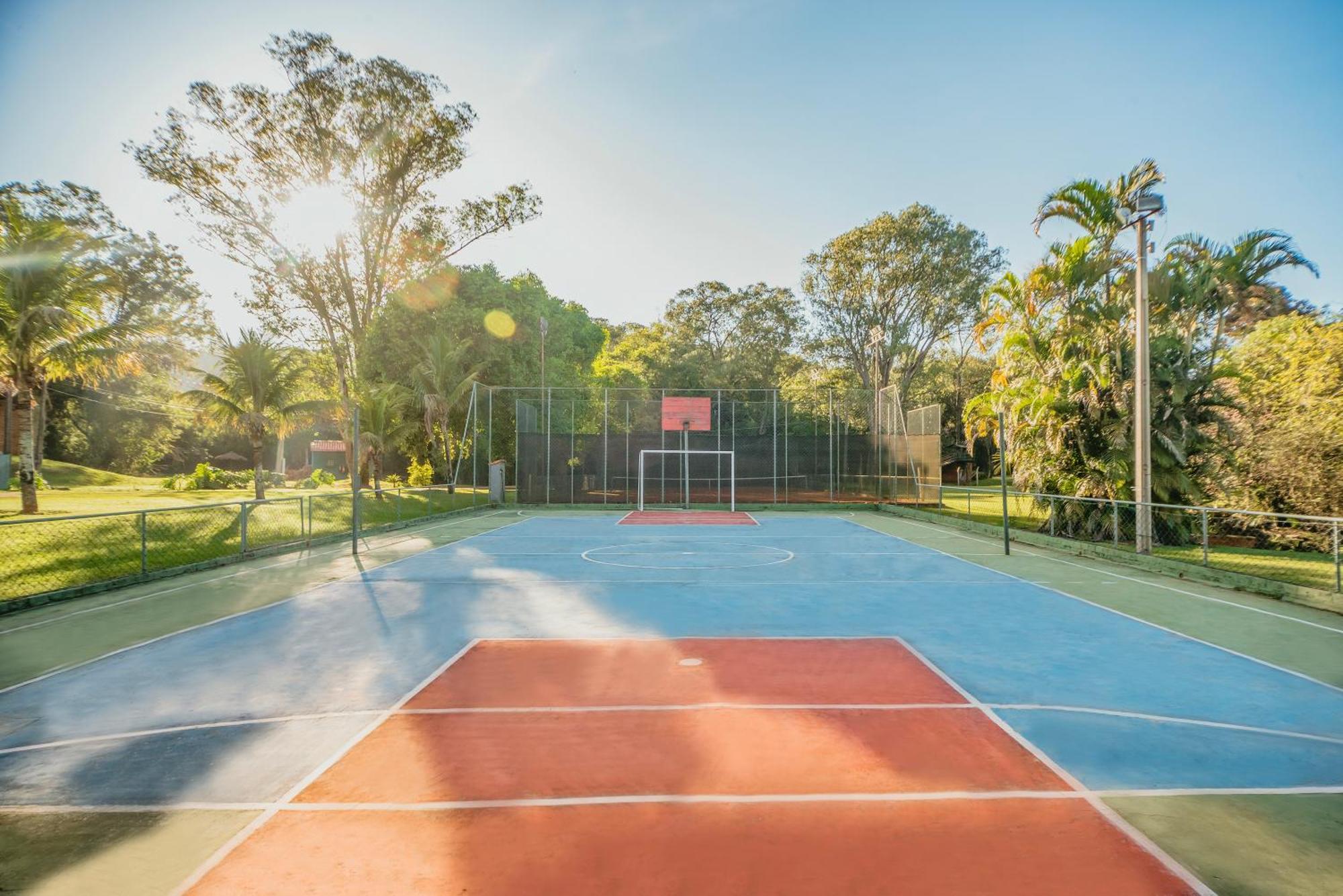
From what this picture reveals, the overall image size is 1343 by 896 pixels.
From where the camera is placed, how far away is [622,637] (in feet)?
24.5

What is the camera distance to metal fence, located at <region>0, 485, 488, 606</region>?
33.8 ft

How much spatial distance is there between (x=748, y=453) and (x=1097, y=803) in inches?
1030

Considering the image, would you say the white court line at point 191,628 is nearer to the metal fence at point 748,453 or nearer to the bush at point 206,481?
the metal fence at point 748,453

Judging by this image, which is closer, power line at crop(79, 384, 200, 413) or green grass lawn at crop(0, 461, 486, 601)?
green grass lawn at crop(0, 461, 486, 601)

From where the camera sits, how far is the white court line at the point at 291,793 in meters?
3.20

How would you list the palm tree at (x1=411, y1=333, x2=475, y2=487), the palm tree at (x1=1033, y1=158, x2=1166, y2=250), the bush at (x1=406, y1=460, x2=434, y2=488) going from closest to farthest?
1. the palm tree at (x1=1033, y1=158, x2=1166, y2=250)
2. the palm tree at (x1=411, y1=333, x2=475, y2=487)
3. the bush at (x1=406, y1=460, x2=434, y2=488)

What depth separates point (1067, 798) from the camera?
386 cm

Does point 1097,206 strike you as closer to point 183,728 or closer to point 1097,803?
point 1097,803

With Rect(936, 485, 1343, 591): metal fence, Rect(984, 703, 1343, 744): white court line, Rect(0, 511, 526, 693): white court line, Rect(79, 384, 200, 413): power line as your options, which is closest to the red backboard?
Rect(936, 485, 1343, 591): metal fence

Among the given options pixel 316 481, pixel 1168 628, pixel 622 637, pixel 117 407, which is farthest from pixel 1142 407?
pixel 117 407

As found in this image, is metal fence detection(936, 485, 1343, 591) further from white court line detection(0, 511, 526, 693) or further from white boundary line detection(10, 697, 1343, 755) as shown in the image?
white court line detection(0, 511, 526, 693)

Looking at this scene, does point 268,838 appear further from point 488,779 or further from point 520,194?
point 520,194

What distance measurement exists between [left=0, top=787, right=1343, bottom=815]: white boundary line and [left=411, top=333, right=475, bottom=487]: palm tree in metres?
25.8

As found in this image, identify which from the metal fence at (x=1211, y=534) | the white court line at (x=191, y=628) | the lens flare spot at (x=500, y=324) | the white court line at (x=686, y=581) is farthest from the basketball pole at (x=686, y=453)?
the white court line at (x=686, y=581)
